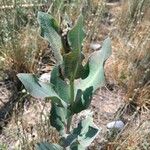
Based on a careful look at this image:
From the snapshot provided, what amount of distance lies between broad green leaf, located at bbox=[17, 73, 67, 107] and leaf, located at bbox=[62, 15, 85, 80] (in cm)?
13

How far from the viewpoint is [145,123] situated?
99.0 inches

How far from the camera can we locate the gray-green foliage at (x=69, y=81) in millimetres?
1592

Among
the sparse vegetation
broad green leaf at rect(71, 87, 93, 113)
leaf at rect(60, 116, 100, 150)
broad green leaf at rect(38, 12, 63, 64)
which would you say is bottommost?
the sparse vegetation

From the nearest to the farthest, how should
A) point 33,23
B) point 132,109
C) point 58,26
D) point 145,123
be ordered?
point 58,26
point 145,123
point 132,109
point 33,23

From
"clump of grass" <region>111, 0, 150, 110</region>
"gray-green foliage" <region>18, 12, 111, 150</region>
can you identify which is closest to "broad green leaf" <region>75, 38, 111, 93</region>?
"gray-green foliage" <region>18, 12, 111, 150</region>

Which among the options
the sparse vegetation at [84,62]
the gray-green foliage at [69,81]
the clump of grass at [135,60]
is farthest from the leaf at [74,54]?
the clump of grass at [135,60]

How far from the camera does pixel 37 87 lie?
1.76m

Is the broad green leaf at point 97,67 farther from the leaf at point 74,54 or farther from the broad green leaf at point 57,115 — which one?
the broad green leaf at point 57,115

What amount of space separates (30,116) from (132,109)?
0.68 metres

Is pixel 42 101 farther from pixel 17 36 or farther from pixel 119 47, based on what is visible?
pixel 119 47

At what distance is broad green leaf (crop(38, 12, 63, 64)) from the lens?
1.61m

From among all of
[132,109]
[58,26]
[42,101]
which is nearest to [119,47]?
[132,109]

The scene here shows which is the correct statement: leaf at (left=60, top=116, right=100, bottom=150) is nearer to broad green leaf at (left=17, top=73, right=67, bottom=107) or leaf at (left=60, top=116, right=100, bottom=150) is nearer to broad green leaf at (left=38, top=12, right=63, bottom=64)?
broad green leaf at (left=17, top=73, right=67, bottom=107)

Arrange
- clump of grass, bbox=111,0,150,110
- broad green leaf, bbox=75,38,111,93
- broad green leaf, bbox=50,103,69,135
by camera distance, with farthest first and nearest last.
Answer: clump of grass, bbox=111,0,150,110
broad green leaf, bbox=50,103,69,135
broad green leaf, bbox=75,38,111,93
